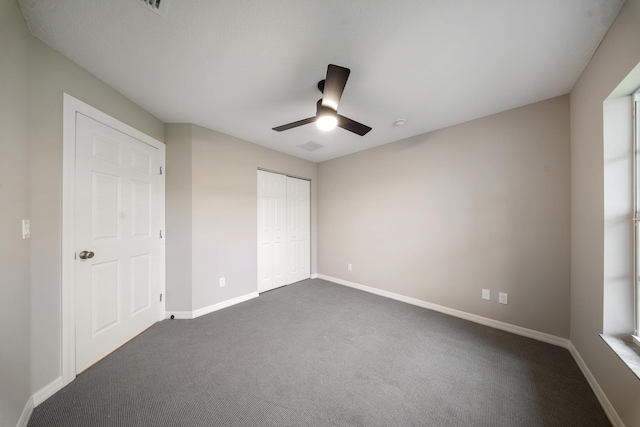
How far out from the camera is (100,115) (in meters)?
1.76

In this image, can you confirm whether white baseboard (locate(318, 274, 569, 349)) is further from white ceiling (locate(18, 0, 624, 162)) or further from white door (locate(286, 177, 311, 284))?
white ceiling (locate(18, 0, 624, 162))

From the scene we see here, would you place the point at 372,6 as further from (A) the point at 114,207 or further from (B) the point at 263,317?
(B) the point at 263,317

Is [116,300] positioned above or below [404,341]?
above

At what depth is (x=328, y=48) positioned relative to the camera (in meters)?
1.40

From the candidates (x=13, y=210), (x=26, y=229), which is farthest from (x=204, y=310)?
(x=13, y=210)

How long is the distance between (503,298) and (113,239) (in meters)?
4.06

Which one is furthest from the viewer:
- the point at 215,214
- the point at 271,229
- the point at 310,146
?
the point at 271,229

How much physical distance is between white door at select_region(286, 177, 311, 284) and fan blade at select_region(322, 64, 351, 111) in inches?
93.6

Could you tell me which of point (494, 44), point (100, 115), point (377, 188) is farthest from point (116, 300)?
point (494, 44)

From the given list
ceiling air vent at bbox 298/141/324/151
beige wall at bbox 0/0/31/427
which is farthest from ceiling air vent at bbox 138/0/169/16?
ceiling air vent at bbox 298/141/324/151

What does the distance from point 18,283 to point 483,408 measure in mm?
3003

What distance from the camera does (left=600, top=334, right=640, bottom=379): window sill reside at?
1.07 metres

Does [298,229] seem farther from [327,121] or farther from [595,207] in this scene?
[595,207]

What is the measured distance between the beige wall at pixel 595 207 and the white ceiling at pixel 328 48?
134 millimetres
